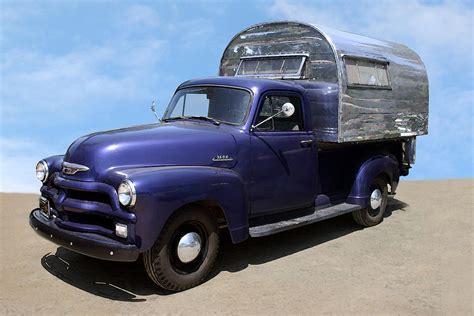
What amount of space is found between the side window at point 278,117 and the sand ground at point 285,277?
1.69m

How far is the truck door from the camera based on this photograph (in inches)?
226

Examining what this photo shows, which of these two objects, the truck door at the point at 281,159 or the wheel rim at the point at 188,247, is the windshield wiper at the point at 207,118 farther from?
the wheel rim at the point at 188,247

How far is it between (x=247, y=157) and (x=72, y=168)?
2.00m

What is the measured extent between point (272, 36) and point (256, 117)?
2.57 m

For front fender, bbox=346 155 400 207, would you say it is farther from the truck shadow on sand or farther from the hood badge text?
the hood badge text

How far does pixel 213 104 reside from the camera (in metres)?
5.98

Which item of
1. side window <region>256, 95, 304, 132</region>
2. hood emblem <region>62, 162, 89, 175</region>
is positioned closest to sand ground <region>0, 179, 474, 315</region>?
hood emblem <region>62, 162, 89, 175</region>

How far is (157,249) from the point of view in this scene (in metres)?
4.55

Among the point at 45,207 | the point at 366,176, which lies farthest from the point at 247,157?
the point at 366,176

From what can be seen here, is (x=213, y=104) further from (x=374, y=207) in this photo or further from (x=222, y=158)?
(x=374, y=207)

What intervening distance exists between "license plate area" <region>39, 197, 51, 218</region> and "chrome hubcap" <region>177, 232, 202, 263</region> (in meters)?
1.69

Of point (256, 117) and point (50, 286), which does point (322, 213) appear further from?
point (50, 286)

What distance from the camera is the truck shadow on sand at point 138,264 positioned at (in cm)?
491

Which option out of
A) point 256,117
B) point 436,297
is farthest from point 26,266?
point 436,297
